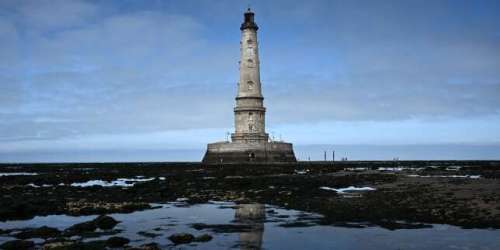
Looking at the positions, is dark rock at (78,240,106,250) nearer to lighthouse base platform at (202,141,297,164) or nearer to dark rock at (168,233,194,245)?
dark rock at (168,233,194,245)

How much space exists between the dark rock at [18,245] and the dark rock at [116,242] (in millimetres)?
1793

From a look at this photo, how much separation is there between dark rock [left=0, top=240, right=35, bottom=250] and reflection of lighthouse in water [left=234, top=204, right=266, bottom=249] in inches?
200

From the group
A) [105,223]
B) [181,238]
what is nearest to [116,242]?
[181,238]

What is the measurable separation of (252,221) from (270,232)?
2336 mm

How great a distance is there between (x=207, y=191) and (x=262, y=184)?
500 centimetres

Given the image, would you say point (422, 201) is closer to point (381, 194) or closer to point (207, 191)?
point (381, 194)

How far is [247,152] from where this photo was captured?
72125 mm

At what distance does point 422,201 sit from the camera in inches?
869

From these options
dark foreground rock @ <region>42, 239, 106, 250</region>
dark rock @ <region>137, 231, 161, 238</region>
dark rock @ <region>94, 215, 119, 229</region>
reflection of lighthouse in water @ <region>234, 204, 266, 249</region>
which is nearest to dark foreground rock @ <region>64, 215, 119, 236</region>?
dark rock @ <region>94, 215, 119, 229</region>

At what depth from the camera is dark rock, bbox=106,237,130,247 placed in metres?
13.8

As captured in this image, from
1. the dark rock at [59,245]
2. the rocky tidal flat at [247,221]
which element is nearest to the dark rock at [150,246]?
the rocky tidal flat at [247,221]

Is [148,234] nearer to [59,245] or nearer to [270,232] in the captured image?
[59,245]

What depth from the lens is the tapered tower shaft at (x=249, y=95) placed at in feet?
238

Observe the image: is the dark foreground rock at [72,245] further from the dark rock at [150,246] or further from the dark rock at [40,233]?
the dark rock at [40,233]
